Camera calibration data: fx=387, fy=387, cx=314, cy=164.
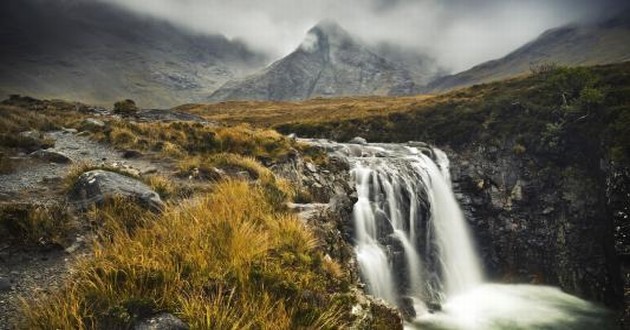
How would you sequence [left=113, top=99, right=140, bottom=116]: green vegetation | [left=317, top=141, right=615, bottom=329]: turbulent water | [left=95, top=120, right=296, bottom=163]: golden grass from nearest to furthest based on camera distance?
[left=95, top=120, right=296, bottom=163]: golden grass
[left=317, top=141, right=615, bottom=329]: turbulent water
[left=113, top=99, right=140, bottom=116]: green vegetation

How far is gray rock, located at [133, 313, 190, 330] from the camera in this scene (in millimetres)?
4164

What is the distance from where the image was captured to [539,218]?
28594 millimetres

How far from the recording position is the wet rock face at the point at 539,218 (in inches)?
1001

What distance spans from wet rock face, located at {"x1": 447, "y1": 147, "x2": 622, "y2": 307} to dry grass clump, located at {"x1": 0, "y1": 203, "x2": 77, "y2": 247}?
27711 millimetres

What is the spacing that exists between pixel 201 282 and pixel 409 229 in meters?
20.5

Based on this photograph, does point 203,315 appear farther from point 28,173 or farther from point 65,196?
point 28,173

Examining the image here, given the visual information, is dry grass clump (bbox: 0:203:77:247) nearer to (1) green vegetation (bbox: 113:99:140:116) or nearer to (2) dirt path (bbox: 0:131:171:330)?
(2) dirt path (bbox: 0:131:171:330)

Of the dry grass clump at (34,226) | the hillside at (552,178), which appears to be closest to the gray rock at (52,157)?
the dry grass clump at (34,226)

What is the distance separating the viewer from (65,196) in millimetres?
8625

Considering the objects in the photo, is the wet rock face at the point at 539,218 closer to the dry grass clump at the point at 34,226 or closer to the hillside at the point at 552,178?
the hillside at the point at 552,178

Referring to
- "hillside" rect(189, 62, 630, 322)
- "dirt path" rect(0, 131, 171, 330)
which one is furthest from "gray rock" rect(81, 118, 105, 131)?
"hillside" rect(189, 62, 630, 322)

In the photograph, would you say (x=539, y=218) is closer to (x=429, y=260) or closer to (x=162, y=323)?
(x=429, y=260)

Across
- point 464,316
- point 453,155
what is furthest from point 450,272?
point 453,155

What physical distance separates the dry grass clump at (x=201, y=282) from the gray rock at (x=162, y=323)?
0.24 feet
